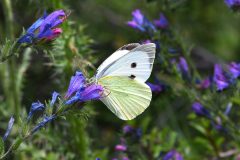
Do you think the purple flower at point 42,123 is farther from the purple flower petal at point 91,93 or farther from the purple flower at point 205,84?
the purple flower at point 205,84

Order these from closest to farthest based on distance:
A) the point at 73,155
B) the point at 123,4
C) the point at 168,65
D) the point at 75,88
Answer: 1. the point at 75,88
2. the point at 168,65
3. the point at 73,155
4. the point at 123,4

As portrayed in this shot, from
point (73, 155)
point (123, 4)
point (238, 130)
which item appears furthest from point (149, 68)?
point (123, 4)

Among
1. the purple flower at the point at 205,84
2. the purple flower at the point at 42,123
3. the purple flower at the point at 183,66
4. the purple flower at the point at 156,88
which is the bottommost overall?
the purple flower at the point at 156,88

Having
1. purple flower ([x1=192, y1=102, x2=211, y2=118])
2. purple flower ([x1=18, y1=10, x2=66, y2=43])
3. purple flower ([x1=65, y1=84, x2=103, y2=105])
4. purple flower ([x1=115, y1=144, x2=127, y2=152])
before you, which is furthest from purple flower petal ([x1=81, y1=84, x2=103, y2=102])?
purple flower ([x1=192, y1=102, x2=211, y2=118])

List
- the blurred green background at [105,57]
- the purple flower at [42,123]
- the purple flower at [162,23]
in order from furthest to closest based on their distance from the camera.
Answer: the blurred green background at [105,57] → the purple flower at [162,23] → the purple flower at [42,123]

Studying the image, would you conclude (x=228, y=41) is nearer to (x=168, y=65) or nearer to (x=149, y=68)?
(x=168, y=65)

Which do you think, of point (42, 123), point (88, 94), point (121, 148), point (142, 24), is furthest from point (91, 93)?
point (142, 24)

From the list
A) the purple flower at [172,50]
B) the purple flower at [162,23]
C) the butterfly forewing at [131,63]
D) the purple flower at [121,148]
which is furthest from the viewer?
the purple flower at [162,23]

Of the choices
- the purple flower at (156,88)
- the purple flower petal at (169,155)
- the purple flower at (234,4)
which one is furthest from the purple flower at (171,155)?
the purple flower at (234,4)
